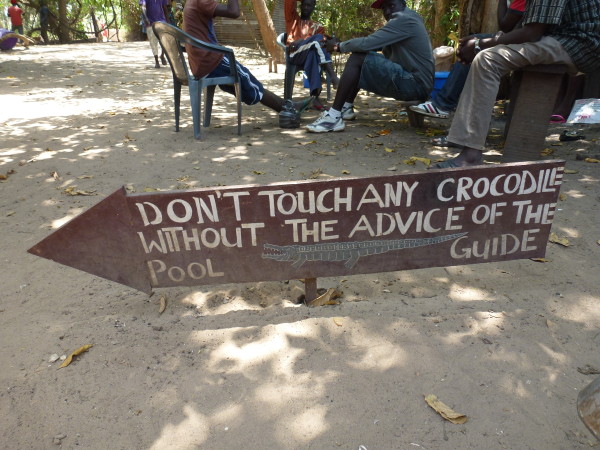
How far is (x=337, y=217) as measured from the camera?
206 cm

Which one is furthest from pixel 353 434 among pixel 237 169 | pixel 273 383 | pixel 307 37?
pixel 307 37

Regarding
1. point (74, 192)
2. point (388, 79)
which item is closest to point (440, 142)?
point (388, 79)

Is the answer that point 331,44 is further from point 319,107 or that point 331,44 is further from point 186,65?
point 186,65

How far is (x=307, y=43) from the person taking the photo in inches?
225

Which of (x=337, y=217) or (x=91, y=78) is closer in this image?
(x=337, y=217)

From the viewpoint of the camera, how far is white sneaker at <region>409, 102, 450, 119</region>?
15.4 ft

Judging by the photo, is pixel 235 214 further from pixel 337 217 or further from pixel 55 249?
pixel 55 249

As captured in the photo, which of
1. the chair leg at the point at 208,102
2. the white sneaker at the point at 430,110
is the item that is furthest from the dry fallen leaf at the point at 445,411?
the chair leg at the point at 208,102

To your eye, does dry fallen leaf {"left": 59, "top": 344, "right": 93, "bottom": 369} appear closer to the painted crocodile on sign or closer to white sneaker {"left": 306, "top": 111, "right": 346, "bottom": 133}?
the painted crocodile on sign

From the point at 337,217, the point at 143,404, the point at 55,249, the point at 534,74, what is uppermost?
the point at 534,74

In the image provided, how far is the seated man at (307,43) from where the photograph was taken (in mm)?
5738

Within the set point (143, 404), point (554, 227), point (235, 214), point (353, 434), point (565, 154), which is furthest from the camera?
point (565, 154)

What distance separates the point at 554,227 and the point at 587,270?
0.54 meters

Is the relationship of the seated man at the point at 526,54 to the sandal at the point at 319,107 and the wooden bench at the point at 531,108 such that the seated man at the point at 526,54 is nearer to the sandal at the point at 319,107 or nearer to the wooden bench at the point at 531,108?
the wooden bench at the point at 531,108
